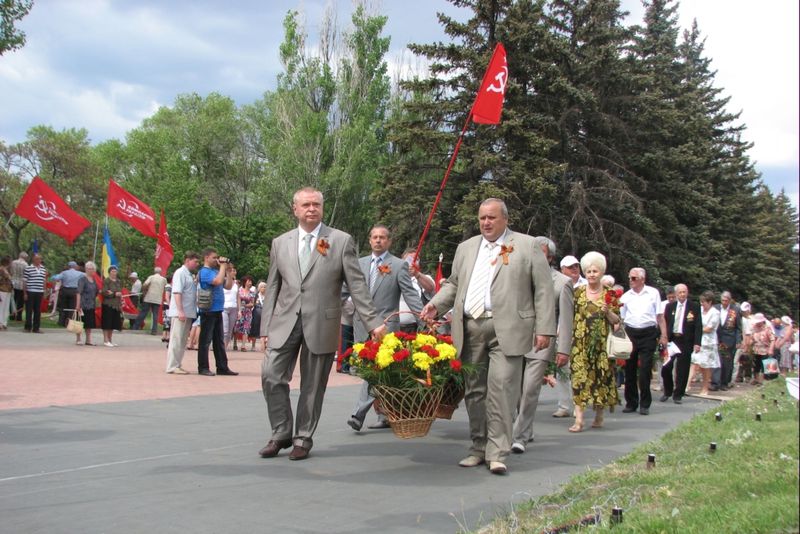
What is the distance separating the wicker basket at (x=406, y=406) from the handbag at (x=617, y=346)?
380 cm

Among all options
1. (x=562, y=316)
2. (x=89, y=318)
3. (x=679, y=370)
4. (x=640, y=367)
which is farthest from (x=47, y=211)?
(x=562, y=316)

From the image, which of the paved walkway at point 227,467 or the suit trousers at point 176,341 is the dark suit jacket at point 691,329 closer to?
the paved walkway at point 227,467

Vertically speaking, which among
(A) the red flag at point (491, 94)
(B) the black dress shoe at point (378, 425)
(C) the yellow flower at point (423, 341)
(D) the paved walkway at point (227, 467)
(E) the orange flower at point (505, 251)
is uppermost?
(A) the red flag at point (491, 94)

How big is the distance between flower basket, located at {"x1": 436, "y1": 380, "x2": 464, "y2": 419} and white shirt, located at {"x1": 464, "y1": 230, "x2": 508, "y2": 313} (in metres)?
0.63

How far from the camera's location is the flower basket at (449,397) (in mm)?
5958

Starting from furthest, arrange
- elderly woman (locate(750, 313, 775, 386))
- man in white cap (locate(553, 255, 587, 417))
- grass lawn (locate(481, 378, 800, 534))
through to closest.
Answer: elderly woman (locate(750, 313, 775, 386)), man in white cap (locate(553, 255, 587, 417)), grass lawn (locate(481, 378, 800, 534))

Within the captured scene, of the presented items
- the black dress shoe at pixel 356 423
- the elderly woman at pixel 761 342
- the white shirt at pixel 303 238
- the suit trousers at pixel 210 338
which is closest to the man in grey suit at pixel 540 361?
the black dress shoe at pixel 356 423

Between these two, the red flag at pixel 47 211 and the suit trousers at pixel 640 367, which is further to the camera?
the red flag at pixel 47 211

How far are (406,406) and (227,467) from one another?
1462mm

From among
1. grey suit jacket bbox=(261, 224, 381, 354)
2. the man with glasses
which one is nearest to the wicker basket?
grey suit jacket bbox=(261, 224, 381, 354)

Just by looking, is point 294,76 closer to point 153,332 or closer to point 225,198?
point 225,198

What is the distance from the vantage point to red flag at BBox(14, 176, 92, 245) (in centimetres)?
2070

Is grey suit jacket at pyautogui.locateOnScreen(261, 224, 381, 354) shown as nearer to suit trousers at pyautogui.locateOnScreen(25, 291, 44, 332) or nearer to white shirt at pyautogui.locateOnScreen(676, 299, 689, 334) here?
white shirt at pyautogui.locateOnScreen(676, 299, 689, 334)

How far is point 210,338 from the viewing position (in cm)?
1281
